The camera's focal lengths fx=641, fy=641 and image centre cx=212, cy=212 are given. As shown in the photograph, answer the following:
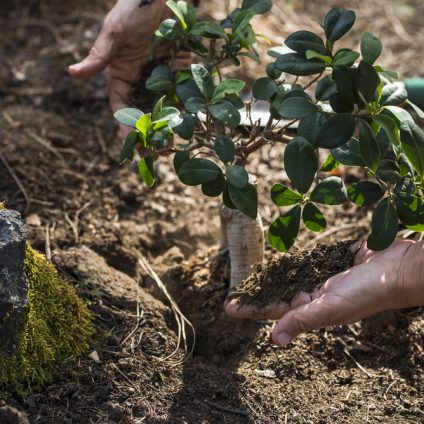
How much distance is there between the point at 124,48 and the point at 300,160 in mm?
991

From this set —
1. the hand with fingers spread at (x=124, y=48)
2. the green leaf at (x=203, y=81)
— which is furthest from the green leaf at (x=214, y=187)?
the hand with fingers spread at (x=124, y=48)

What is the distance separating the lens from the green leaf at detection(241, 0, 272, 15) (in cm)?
185

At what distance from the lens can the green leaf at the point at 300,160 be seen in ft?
5.08

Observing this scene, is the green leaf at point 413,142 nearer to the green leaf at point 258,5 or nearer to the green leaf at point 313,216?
the green leaf at point 313,216

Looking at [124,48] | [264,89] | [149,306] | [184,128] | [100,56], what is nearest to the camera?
[184,128]

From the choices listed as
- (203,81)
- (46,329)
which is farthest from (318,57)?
(46,329)

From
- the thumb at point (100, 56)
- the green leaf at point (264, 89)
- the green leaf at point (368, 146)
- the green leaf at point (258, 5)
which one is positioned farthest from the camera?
the thumb at point (100, 56)

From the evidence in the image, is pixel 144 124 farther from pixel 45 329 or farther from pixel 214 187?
pixel 45 329

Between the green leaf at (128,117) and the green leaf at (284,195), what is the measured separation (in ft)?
1.28

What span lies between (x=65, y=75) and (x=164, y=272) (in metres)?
1.31

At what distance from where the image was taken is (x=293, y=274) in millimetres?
1769

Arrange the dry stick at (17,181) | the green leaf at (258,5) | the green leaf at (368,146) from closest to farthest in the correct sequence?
the green leaf at (368,146) < the green leaf at (258,5) < the dry stick at (17,181)

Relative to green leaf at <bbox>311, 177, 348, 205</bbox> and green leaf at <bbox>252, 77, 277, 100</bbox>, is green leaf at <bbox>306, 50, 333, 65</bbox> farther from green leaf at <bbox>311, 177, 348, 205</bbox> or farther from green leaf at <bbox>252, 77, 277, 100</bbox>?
green leaf at <bbox>311, 177, 348, 205</bbox>

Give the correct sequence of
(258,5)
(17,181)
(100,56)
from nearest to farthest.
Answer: (258,5)
(100,56)
(17,181)
